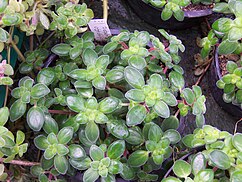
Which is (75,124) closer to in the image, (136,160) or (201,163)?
(136,160)

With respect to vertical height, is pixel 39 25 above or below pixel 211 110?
above

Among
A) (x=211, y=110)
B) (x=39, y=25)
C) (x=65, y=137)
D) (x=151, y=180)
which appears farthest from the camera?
(x=211, y=110)

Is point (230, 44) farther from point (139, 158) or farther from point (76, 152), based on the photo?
point (76, 152)

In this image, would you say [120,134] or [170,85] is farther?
[170,85]

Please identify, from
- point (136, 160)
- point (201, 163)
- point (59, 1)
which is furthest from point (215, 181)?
point (59, 1)

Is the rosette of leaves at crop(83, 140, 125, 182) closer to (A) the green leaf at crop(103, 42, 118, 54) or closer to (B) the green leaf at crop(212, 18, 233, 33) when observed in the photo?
(A) the green leaf at crop(103, 42, 118, 54)

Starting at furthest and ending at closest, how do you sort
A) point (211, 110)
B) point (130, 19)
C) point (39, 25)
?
point (130, 19), point (211, 110), point (39, 25)

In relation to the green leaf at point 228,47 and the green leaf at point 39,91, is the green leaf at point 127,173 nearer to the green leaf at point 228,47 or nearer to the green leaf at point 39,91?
the green leaf at point 39,91
